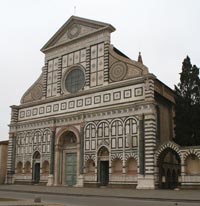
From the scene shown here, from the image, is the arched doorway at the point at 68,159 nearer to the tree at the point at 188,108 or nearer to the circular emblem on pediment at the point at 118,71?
the circular emblem on pediment at the point at 118,71

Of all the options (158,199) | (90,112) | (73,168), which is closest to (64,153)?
(73,168)

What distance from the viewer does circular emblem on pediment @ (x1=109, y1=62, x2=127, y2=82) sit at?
34062 mm

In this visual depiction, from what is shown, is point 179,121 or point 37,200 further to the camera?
point 179,121

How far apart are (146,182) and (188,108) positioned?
25.5 ft

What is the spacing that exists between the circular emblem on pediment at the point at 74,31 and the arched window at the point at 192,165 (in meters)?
18.8

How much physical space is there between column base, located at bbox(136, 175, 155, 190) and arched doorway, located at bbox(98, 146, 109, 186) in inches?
183

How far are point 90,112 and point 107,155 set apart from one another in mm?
4673

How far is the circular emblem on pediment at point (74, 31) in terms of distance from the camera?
39344mm

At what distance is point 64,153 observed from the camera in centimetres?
3781

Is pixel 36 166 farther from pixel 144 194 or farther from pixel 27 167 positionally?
pixel 144 194

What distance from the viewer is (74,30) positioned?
39.8 metres

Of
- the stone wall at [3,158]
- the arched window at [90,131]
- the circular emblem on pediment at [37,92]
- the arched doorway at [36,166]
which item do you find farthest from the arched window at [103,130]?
the stone wall at [3,158]

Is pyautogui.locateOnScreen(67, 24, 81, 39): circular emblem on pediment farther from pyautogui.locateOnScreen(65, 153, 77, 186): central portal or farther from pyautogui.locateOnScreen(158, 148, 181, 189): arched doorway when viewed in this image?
pyautogui.locateOnScreen(158, 148, 181, 189): arched doorway

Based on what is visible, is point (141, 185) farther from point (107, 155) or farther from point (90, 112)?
point (90, 112)
